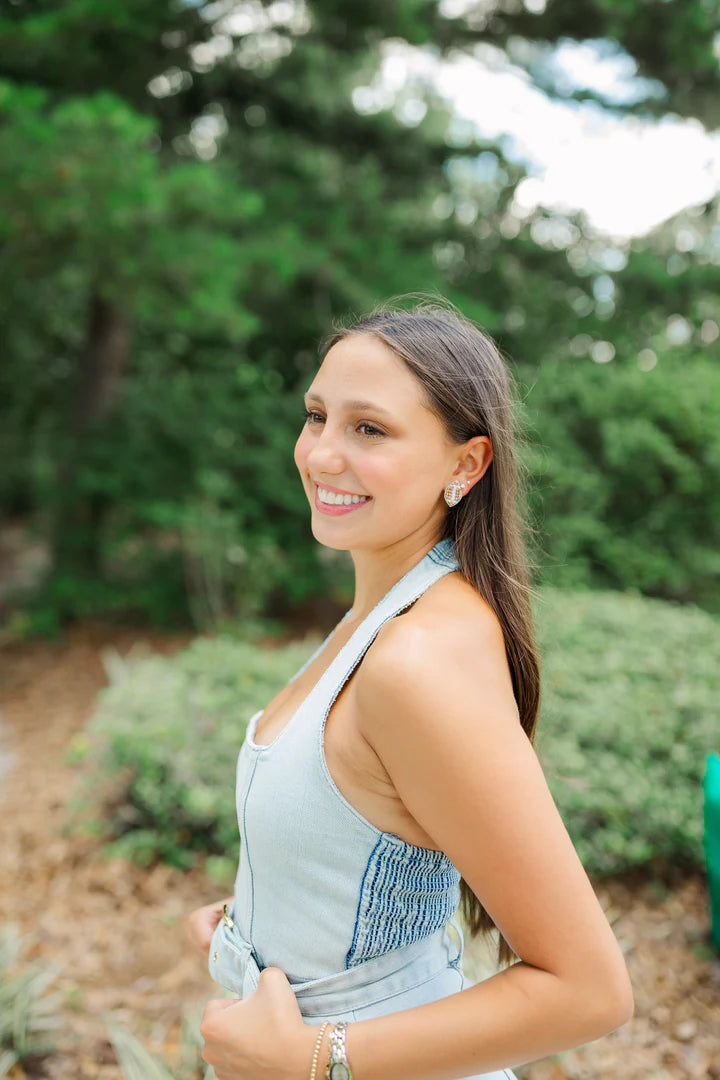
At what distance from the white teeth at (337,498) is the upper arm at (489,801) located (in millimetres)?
320

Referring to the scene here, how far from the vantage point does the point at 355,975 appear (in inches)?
46.0

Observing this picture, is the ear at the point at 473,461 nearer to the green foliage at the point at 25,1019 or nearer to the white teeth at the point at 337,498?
the white teeth at the point at 337,498

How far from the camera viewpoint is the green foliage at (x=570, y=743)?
10.9ft

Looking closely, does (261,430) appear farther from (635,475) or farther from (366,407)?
(366,407)

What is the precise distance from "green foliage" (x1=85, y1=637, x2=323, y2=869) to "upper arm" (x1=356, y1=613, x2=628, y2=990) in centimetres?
271

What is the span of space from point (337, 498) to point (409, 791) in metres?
0.46

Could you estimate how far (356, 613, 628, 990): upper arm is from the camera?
3.03ft

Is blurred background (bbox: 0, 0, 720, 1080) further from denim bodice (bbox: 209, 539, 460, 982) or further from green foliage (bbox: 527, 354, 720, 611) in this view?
denim bodice (bbox: 209, 539, 460, 982)

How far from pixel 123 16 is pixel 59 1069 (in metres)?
5.63

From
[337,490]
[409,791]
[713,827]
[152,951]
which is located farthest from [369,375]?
[152,951]

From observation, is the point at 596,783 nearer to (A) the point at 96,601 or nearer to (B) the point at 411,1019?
(B) the point at 411,1019

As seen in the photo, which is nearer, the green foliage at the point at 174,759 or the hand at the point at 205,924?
the hand at the point at 205,924

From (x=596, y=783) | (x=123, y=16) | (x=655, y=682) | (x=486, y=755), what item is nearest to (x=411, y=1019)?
(x=486, y=755)

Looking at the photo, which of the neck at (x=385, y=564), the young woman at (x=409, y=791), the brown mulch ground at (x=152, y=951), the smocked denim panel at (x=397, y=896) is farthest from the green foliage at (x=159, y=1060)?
the neck at (x=385, y=564)
